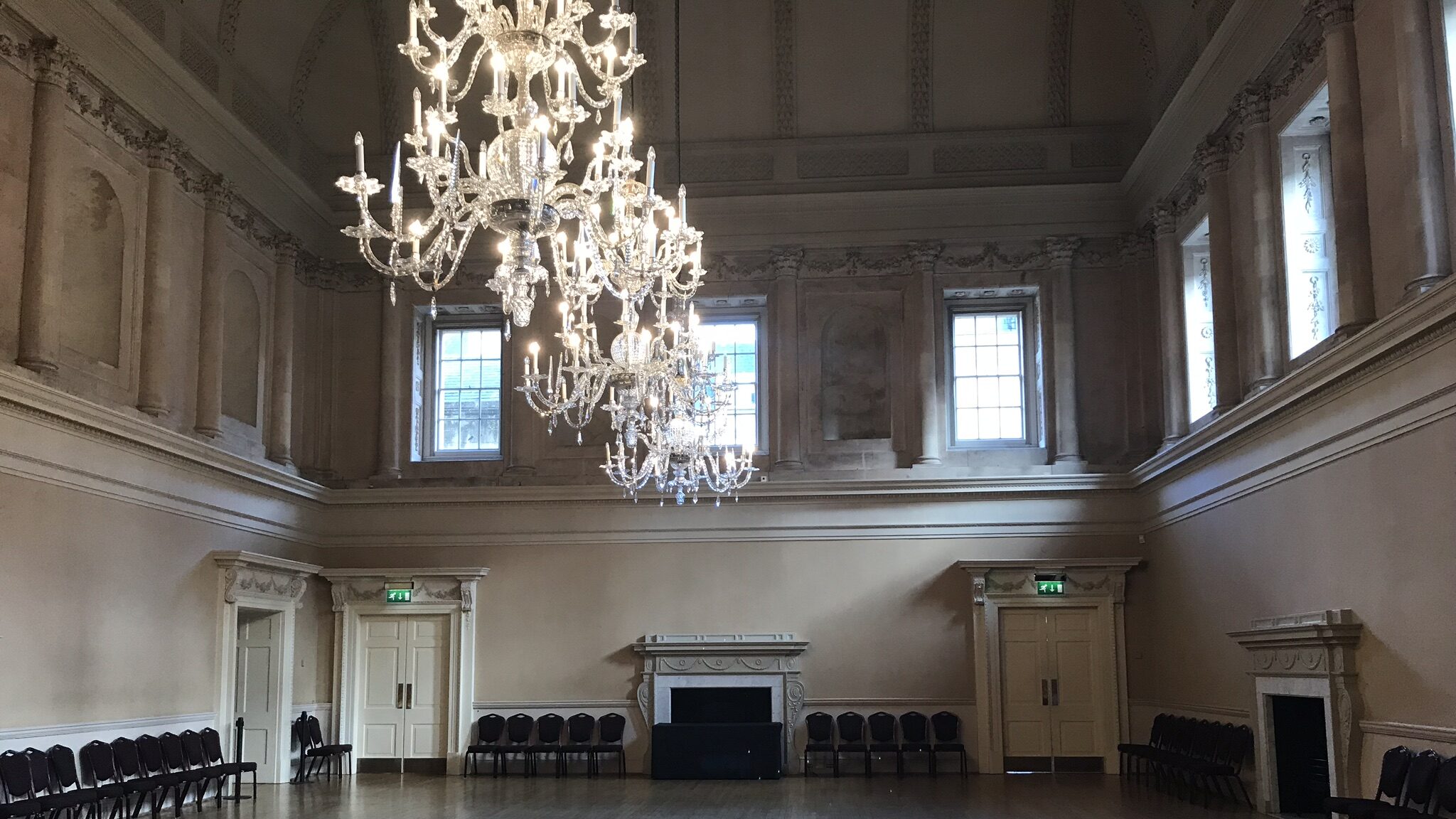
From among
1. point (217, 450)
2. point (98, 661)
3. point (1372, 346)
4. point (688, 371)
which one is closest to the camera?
point (1372, 346)

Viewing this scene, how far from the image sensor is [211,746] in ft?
43.8

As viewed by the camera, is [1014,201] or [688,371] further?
[1014,201]

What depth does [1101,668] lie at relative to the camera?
52.8ft

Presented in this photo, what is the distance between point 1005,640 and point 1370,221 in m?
7.53

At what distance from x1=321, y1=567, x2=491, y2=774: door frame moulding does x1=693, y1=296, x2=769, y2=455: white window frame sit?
13.4 feet

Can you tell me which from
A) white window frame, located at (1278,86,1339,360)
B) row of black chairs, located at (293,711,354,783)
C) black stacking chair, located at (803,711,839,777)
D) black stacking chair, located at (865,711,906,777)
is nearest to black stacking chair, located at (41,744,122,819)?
row of black chairs, located at (293,711,354,783)

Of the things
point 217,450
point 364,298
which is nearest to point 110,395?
point 217,450

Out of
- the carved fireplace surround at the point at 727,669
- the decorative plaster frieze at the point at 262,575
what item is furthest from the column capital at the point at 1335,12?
the decorative plaster frieze at the point at 262,575

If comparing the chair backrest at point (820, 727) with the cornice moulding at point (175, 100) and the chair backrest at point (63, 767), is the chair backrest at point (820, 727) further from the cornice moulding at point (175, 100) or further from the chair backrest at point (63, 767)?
the cornice moulding at point (175, 100)

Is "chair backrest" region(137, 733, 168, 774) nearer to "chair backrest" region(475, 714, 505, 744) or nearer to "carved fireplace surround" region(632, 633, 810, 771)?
"chair backrest" region(475, 714, 505, 744)

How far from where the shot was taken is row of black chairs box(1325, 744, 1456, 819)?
28.0ft

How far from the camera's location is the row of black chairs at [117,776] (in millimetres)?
10242

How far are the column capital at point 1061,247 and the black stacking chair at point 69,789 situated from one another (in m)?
12.3

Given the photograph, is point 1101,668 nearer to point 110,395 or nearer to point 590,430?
→ point 590,430
